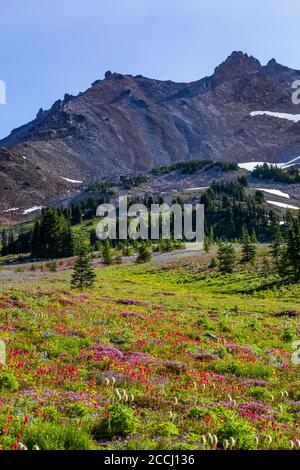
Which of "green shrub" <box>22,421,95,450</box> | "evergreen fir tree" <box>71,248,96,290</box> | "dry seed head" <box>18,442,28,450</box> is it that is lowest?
"evergreen fir tree" <box>71,248,96,290</box>

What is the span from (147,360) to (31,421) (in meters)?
8.05

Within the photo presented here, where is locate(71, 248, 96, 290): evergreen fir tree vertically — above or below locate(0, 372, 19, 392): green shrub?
below

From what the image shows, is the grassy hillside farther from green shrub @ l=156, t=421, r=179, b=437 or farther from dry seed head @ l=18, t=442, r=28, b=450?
dry seed head @ l=18, t=442, r=28, b=450

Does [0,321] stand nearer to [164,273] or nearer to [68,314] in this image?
[68,314]

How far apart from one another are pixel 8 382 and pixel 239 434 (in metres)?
7.36

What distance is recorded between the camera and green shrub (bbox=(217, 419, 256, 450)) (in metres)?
11.2

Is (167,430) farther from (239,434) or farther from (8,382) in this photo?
(8,382)

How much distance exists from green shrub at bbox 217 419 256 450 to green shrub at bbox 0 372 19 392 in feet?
21.5

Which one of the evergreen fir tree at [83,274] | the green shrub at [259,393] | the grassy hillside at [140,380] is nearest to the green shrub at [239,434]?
the grassy hillside at [140,380]

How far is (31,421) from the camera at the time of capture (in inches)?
463

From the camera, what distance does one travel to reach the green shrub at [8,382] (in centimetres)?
1446

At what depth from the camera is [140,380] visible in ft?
53.5

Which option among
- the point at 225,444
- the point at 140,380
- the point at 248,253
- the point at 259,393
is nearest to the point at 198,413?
the point at 225,444

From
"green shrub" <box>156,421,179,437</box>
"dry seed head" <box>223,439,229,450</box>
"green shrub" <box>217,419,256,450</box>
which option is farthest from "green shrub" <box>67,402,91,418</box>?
"dry seed head" <box>223,439,229,450</box>
